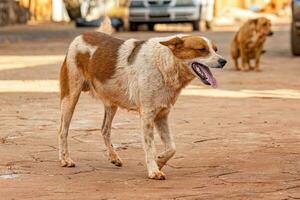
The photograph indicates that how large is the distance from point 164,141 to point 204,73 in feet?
→ 2.47

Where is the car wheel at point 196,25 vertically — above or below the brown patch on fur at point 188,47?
below

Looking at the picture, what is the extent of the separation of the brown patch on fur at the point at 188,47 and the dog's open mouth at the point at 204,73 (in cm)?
8

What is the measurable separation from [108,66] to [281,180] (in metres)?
1.74

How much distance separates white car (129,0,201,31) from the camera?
32000 millimetres

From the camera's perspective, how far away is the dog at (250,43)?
731 inches

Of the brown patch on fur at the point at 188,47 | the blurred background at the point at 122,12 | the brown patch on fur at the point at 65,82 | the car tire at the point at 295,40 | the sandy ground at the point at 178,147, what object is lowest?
the blurred background at the point at 122,12

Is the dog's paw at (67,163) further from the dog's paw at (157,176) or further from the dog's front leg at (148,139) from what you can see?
the dog's paw at (157,176)

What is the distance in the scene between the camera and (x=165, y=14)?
105 ft

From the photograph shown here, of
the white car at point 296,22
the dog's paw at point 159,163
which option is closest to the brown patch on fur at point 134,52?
the dog's paw at point 159,163

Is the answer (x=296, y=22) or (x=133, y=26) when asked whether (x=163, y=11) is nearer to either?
(x=133, y=26)

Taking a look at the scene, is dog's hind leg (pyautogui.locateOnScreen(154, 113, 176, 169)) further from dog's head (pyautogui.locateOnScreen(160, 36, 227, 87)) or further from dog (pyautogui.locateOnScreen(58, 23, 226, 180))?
dog's head (pyautogui.locateOnScreen(160, 36, 227, 87))

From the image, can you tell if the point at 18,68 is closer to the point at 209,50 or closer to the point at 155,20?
the point at 209,50

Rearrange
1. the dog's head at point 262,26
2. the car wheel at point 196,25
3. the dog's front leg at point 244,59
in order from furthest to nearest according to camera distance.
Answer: the car wheel at point 196,25 → the dog's head at point 262,26 → the dog's front leg at point 244,59

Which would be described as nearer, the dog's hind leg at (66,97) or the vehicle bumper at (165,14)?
the dog's hind leg at (66,97)
